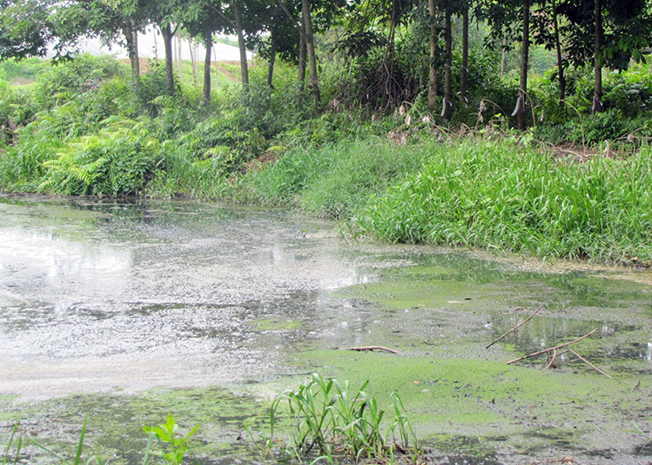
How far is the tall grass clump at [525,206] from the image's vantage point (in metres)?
5.27

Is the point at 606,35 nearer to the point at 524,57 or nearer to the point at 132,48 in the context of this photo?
the point at 524,57

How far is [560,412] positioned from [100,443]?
1623 millimetres

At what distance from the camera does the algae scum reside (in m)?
2.22

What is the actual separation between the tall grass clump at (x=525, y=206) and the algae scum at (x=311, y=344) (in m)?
0.37

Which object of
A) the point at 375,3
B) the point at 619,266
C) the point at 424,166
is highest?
the point at 375,3

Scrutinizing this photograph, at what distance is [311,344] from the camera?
10.6 ft

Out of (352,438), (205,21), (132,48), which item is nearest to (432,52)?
(205,21)

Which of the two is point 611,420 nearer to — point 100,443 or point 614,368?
point 614,368

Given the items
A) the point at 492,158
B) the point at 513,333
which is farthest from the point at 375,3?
the point at 513,333

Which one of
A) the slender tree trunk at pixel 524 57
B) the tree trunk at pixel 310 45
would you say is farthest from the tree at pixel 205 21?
the slender tree trunk at pixel 524 57

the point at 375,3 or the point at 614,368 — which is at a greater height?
the point at 375,3

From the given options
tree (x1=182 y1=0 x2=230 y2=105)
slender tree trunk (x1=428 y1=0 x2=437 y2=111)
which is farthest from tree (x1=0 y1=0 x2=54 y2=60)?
slender tree trunk (x1=428 y1=0 x2=437 y2=111)

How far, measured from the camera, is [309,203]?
8.49 meters

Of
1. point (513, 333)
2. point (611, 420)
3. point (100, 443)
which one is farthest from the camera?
point (513, 333)
